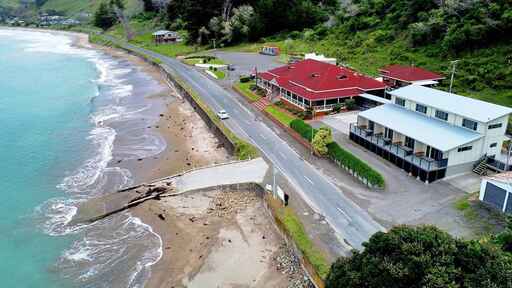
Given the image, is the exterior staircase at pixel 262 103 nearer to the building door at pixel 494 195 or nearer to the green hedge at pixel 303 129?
the green hedge at pixel 303 129

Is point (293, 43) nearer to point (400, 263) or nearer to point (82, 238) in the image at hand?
point (82, 238)

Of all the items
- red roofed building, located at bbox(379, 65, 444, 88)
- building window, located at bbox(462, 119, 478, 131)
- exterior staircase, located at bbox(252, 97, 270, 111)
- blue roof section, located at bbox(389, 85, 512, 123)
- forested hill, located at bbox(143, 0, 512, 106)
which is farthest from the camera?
exterior staircase, located at bbox(252, 97, 270, 111)

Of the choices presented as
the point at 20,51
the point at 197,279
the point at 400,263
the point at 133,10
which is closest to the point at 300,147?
the point at 197,279

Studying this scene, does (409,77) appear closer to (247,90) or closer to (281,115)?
(281,115)

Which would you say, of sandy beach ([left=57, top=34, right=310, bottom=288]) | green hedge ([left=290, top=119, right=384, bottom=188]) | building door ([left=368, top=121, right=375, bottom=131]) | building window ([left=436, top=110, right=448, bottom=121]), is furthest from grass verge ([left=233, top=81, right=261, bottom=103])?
building window ([left=436, top=110, right=448, bottom=121])

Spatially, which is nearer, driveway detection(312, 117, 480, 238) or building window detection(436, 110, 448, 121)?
driveway detection(312, 117, 480, 238)

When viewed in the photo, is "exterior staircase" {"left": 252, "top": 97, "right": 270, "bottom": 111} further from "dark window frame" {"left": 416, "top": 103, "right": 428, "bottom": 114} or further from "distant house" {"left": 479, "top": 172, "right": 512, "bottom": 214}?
"distant house" {"left": 479, "top": 172, "right": 512, "bottom": 214}

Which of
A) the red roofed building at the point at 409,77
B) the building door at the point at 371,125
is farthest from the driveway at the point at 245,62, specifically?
the building door at the point at 371,125
